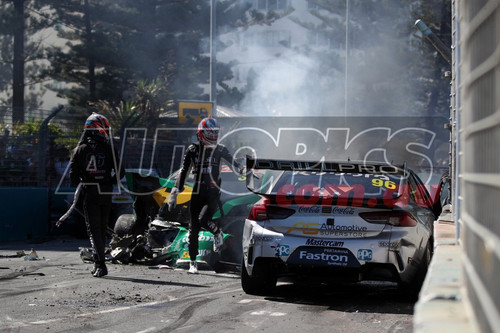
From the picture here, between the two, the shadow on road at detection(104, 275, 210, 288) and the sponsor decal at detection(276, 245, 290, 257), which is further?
the shadow on road at detection(104, 275, 210, 288)

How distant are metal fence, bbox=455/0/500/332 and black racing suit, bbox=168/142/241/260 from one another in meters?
6.66

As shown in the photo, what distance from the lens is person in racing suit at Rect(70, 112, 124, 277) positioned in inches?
355

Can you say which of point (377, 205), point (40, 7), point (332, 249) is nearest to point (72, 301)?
point (332, 249)

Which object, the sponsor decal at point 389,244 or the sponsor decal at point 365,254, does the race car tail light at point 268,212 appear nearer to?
the sponsor decal at point 365,254

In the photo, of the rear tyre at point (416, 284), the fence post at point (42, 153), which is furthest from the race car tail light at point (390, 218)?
the fence post at point (42, 153)

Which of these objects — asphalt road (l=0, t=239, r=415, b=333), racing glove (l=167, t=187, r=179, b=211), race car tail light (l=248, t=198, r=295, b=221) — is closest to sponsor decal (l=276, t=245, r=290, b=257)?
race car tail light (l=248, t=198, r=295, b=221)

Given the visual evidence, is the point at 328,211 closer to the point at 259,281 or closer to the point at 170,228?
the point at 259,281

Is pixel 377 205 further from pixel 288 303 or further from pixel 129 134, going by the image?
pixel 129 134

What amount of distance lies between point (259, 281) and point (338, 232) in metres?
0.90

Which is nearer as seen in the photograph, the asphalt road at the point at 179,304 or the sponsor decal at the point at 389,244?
the asphalt road at the point at 179,304

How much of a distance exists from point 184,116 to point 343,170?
21754 millimetres

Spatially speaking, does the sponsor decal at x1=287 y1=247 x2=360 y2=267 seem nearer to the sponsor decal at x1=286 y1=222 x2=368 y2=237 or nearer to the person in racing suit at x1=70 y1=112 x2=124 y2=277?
the sponsor decal at x1=286 y1=222 x2=368 y2=237

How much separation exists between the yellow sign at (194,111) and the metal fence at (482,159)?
2571cm

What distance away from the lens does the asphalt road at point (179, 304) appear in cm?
569
